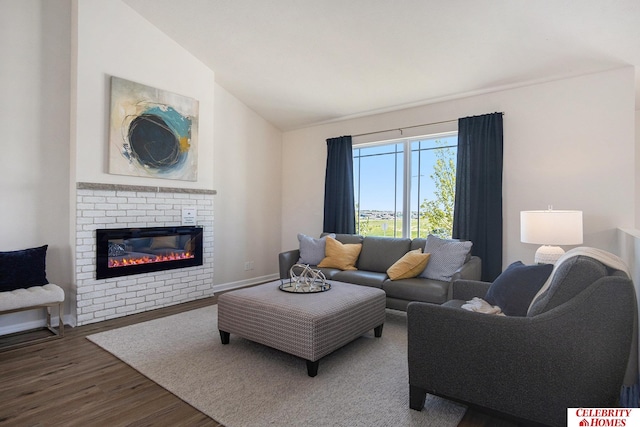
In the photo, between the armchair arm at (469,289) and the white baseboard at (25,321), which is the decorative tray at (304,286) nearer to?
the armchair arm at (469,289)

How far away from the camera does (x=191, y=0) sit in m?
3.49

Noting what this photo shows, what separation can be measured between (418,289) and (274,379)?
1707 mm

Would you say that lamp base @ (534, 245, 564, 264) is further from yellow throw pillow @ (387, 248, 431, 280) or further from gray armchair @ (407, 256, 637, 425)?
gray armchair @ (407, 256, 637, 425)

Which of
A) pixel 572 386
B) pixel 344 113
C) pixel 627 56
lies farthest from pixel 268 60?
pixel 572 386

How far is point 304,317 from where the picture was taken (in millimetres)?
2465

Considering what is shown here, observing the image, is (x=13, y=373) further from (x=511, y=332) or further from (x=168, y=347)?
(x=511, y=332)

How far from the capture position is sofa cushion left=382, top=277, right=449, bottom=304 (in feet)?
11.1

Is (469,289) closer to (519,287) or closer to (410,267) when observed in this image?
(519,287)

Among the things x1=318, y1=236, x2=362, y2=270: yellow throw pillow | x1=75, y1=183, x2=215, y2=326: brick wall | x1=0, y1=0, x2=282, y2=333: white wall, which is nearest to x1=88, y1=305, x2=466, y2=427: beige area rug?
x1=75, y1=183, x2=215, y2=326: brick wall

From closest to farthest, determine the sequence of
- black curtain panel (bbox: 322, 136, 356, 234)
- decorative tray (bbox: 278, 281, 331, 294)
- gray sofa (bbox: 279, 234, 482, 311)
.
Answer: decorative tray (bbox: 278, 281, 331, 294) → gray sofa (bbox: 279, 234, 482, 311) → black curtain panel (bbox: 322, 136, 356, 234)

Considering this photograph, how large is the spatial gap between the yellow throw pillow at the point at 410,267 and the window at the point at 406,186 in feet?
2.93

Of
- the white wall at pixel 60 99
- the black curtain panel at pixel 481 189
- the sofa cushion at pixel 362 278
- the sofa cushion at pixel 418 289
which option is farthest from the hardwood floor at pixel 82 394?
the black curtain panel at pixel 481 189

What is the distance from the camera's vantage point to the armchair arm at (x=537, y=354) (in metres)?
1.58

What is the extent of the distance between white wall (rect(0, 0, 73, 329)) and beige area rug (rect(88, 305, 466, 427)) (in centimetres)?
118
